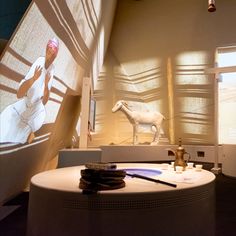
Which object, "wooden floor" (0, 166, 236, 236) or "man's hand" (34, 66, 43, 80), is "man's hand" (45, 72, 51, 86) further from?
"wooden floor" (0, 166, 236, 236)


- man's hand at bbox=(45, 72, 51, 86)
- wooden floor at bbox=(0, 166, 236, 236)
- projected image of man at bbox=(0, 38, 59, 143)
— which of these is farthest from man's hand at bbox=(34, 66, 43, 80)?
wooden floor at bbox=(0, 166, 236, 236)

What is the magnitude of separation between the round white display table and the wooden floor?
102 cm

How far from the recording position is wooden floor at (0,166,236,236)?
8.20 ft

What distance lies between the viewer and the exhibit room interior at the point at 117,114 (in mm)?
1526

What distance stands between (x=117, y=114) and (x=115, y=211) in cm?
573

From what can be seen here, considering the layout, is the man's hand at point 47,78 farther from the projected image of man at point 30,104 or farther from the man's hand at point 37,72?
the man's hand at point 37,72

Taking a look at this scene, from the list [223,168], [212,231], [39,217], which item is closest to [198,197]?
[212,231]

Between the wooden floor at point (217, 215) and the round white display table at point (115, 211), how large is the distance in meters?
1.02

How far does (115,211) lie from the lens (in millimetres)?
1454

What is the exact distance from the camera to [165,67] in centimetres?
693

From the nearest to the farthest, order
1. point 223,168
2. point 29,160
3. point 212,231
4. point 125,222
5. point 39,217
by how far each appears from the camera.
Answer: point 125,222
point 39,217
point 212,231
point 29,160
point 223,168

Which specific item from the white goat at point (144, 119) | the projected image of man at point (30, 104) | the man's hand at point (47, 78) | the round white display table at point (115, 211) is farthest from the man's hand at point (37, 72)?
the white goat at point (144, 119)

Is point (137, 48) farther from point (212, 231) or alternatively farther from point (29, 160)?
point (212, 231)

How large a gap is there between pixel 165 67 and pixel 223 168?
3.07 m
